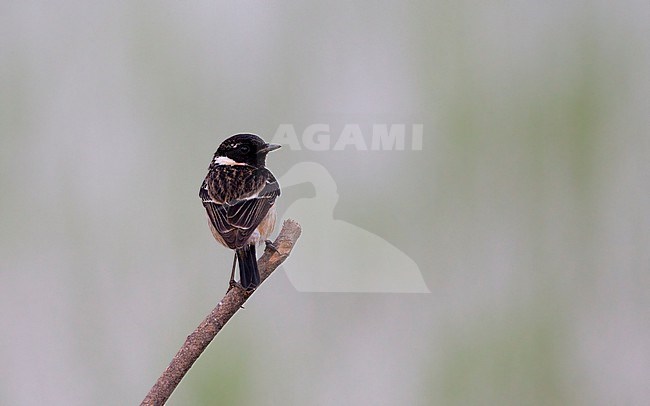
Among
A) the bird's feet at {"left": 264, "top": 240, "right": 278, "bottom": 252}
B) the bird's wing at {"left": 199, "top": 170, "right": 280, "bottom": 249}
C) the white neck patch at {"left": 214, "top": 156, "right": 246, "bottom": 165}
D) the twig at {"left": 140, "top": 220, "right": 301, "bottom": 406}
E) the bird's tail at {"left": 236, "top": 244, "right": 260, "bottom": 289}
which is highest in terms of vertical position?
the white neck patch at {"left": 214, "top": 156, "right": 246, "bottom": 165}

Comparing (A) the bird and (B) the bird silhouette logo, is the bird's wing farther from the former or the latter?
(B) the bird silhouette logo

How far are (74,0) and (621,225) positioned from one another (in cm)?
105

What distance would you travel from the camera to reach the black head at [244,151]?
776mm

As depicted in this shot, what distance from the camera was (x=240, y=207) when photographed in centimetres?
73

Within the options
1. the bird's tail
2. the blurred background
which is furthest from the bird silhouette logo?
the bird's tail

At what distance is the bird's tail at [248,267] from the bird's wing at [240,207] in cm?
1

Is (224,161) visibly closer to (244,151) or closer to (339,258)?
(244,151)

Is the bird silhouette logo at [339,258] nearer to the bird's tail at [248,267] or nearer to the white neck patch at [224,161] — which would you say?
the white neck patch at [224,161]

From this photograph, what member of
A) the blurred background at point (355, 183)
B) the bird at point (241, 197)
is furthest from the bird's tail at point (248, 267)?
the blurred background at point (355, 183)

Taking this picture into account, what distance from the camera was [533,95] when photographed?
44.8 inches

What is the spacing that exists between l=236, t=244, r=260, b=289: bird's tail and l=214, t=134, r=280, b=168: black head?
130 mm

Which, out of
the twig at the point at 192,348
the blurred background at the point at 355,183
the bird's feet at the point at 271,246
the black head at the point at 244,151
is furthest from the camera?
the blurred background at the point at 355,183

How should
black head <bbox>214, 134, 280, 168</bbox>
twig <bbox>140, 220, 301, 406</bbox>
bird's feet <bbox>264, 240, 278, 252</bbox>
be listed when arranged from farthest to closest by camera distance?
black head <bbox>214, 134, 280, 168</bbox> → bird's feet <bbox>264, 240, 278, 252</bbox> → twig <bbox>140, 220, 301, 406</bbox>

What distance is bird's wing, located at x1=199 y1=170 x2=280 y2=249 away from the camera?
2.29 ft
